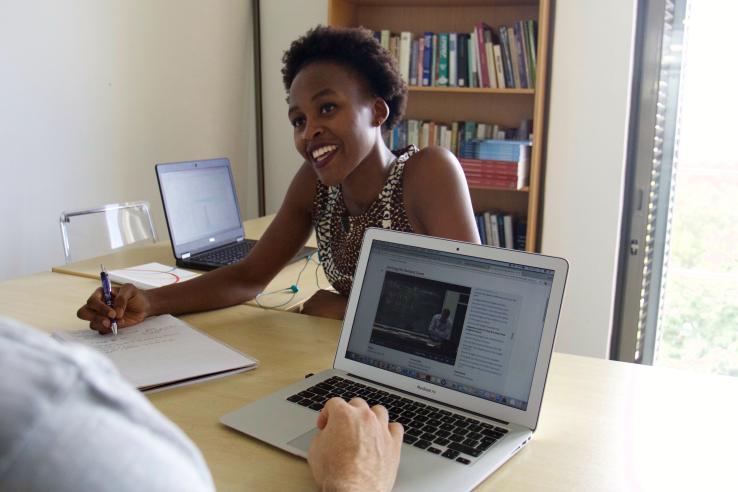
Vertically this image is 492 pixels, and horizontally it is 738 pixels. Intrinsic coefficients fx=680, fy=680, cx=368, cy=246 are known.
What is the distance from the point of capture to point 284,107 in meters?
3.87

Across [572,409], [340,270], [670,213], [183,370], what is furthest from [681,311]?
[183,370]

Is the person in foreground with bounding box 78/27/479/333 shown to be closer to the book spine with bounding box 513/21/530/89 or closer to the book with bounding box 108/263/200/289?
the book with bounding box 108/263/200/289

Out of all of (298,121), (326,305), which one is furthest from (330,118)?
(326,305)

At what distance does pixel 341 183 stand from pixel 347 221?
10cm

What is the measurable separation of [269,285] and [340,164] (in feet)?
1.59

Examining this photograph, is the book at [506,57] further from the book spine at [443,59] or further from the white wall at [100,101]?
the white wall at [100,101]

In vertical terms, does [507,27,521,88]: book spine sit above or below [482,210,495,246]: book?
above

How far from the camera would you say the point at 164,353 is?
4.20 feet

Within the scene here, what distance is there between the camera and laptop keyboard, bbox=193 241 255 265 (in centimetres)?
218

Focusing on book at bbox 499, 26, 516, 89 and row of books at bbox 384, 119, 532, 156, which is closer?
book at bbox 499, 26, 516, 89

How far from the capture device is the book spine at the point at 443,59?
10.6 ft

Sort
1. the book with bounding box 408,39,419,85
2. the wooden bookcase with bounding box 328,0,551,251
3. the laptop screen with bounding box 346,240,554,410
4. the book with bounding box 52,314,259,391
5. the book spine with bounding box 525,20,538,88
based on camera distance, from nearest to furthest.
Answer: the laptop screen with bounding box 346,240,554,410, the book with bounding box 52,314,259,391, the book spine with bounding box 525,20,538,88, the wooden bookcase with bounding box 328,0,551,251, the book with bounding box 408,39,419,85

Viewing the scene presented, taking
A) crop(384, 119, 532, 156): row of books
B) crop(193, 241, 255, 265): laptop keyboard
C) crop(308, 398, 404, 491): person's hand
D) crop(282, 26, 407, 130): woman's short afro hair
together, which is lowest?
crop(193, 241, 255, 265): laptop keyboard

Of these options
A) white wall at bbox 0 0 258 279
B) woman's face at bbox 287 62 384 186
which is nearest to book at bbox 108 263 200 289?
woman's face at bbox 287 62 384 186
